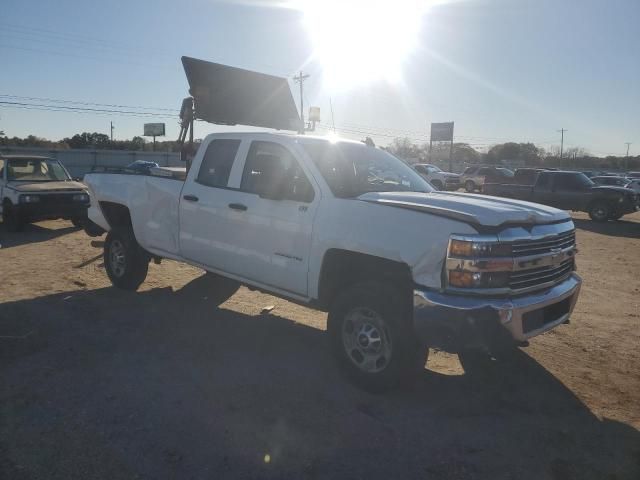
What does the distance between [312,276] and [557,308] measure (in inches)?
75.6

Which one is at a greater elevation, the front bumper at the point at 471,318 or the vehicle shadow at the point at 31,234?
the front bumper at the point at 471,318

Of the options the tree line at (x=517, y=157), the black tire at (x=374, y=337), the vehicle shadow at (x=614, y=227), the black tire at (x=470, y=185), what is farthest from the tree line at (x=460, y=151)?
the black tire at (x=374, y=337)

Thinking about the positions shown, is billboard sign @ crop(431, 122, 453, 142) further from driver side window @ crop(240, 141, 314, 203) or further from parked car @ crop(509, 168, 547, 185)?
driver side window @ crop(240, 141, 314, 203)

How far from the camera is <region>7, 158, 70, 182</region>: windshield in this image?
39.5 ft

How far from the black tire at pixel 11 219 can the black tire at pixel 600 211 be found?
17.4 meters

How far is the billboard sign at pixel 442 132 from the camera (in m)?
57.1

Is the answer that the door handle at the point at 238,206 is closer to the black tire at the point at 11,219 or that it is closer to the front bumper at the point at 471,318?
the front bumper at the point at 471,318

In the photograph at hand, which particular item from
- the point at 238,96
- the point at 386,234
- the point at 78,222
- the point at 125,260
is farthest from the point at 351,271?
the point at 78,222

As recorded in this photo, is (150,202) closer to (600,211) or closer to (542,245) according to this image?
(542,245)

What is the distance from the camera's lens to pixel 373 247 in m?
3.72

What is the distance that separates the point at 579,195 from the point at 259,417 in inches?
694

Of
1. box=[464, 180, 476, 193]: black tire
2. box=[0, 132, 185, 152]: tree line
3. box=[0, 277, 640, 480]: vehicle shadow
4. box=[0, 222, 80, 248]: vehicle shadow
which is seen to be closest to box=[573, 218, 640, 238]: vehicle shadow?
box=[0, 277, 640, 480]: vehicle shadow

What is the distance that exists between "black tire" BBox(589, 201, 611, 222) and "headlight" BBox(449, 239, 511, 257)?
1666cm

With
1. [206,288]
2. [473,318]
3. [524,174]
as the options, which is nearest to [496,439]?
[473,318]
